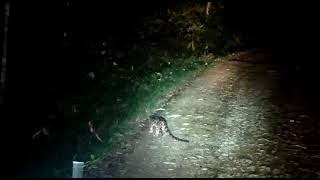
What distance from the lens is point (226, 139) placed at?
32.0ft

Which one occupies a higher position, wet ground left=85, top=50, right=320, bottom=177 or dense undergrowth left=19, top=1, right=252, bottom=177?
dense undergrowth left=19, top=1, right=252, bottom=177

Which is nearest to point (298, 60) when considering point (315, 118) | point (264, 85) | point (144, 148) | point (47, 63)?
point (264, 85)

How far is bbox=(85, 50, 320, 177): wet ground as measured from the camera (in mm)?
7940

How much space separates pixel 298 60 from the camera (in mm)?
26625

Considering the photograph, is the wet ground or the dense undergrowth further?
the dense undergrowth

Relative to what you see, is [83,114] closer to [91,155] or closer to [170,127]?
[91,155]

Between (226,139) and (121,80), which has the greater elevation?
(121,80)

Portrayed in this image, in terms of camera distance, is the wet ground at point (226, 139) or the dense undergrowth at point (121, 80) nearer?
the wet ground at point (226, 139)

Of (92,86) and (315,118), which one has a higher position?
(92,86)

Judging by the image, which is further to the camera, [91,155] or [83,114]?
[83,114]

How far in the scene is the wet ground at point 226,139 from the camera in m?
7.94

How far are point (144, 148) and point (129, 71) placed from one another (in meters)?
4.44

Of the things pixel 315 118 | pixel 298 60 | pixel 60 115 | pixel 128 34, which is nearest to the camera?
pixel 60 115

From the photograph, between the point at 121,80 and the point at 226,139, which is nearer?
the point at 226,139
